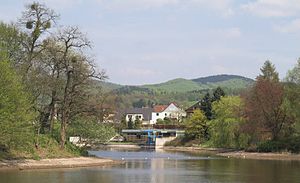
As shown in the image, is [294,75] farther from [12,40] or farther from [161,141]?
[161,141]

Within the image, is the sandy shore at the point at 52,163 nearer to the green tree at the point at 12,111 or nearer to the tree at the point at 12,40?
the green tree at the point at 12,111

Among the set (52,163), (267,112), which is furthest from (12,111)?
(267,112)

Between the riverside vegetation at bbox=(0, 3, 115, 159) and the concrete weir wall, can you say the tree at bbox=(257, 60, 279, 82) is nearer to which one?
the concrete weir wall

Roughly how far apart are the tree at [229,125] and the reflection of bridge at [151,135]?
1170 inches

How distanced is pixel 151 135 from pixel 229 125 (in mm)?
46482

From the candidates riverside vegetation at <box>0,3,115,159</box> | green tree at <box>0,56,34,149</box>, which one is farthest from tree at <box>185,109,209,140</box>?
green tree at <box>0,56,34,149</box>

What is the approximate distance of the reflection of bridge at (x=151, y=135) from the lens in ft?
429

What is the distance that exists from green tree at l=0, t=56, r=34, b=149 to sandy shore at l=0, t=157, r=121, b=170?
1.99 m

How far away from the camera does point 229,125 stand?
91.8 metres

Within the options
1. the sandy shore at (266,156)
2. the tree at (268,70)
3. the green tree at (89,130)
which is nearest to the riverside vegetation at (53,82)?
the green tree at (89,130)

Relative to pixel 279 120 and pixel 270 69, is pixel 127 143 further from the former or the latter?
pixel 279 120

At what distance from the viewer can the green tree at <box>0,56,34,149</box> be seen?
4762 cm

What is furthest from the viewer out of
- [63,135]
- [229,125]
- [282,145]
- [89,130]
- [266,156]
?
[229,125]

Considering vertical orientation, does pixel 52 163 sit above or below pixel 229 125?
below
